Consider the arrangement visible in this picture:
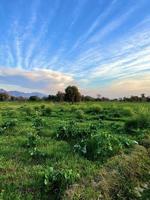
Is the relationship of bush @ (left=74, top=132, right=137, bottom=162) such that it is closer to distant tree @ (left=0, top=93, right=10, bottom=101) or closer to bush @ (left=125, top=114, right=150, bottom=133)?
bush @ (left=125, top=114, right=150, bottom=133)

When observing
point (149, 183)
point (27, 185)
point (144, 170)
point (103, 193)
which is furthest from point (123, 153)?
point (27, 185)

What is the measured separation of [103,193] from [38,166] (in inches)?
76.4

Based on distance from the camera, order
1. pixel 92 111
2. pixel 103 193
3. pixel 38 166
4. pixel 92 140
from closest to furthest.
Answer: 1. pixel 103 193
2. pixel 38 166
3. pixel 92 140
4. pixel 92 111

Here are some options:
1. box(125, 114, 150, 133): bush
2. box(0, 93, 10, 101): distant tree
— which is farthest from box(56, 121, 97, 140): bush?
box(0, 93, 10, 101): distant tree

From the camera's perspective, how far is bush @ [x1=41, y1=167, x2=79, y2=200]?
21.2 feet

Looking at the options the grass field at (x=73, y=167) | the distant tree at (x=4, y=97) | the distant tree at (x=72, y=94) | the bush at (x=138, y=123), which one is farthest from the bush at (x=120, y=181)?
the distant tree at (x=4, y=97)

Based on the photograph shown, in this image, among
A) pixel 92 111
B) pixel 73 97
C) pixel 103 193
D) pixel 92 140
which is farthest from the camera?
pixel 73 97

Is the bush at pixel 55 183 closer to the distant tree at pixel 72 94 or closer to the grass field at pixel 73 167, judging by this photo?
the grass field at pixel 73 167

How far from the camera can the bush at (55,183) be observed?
21.2 feet

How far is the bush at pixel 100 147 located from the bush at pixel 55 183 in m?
2.13

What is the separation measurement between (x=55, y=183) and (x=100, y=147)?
2633 millimetres

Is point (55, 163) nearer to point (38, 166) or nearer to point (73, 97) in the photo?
point (38, 166)

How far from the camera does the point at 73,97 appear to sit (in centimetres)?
6981

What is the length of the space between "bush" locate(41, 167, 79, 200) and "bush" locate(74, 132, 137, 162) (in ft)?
6.99
